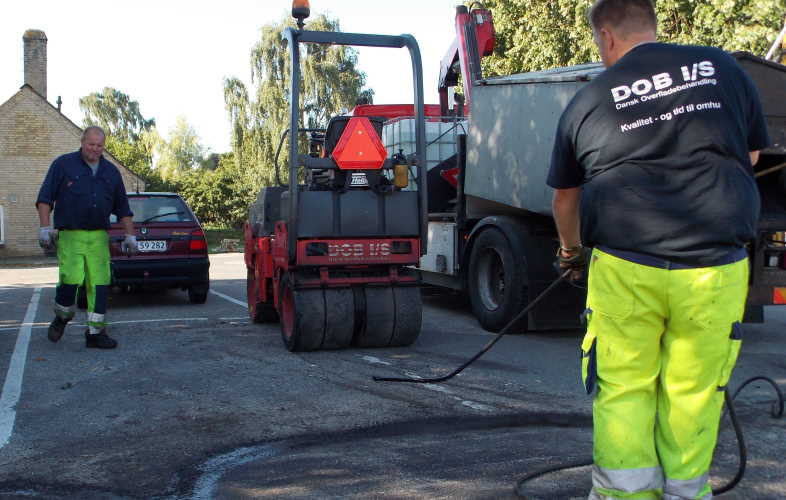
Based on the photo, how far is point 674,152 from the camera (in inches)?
102

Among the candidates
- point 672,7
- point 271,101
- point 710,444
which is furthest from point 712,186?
point 271,101

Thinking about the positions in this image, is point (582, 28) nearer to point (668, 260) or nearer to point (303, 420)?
point (303, 420)

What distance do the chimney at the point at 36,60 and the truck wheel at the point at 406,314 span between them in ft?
106

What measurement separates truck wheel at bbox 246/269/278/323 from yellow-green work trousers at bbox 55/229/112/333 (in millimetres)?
1840

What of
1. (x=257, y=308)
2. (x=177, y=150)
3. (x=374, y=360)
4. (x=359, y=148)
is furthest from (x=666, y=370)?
(x=177, y=150)

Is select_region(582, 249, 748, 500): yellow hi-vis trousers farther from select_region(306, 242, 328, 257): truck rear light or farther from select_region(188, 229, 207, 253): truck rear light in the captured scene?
select_region(188, 229, 207, 253): truck rear light

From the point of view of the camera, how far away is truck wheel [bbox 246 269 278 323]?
8.87 m

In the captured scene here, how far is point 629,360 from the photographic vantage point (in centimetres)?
260

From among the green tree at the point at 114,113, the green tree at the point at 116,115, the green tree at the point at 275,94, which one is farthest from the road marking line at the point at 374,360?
the green tree at the point at 114,113

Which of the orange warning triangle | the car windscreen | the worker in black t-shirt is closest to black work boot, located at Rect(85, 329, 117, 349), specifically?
the orange warning triangle

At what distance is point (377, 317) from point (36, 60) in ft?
109

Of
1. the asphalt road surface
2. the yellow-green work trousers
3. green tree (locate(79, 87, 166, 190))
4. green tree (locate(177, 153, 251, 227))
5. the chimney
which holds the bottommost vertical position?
the asphalt road surface

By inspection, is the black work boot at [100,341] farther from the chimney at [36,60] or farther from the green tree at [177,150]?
the green tree at [177,150]

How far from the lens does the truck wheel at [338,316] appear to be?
22.8 feet
